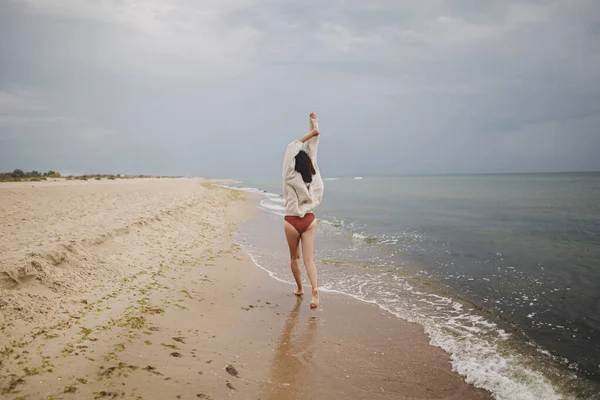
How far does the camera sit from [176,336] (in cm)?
448

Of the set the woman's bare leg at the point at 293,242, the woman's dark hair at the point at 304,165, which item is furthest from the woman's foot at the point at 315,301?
the woman's dark hair at the point at 304,165

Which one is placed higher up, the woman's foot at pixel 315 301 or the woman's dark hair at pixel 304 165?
the woman's dark hair at pixel 304 165

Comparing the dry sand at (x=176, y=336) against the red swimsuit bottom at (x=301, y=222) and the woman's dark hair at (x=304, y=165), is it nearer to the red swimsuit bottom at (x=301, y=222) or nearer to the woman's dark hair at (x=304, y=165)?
the red swimsuit bottom at (x=301, y=222)

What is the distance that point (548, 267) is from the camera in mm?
9547

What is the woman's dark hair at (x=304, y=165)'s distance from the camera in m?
6.10

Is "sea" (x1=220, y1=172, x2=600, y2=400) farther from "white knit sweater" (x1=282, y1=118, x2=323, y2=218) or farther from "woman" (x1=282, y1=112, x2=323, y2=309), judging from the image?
"white knit sweater" (x1=282, y1=118, x2=323, y2=218)

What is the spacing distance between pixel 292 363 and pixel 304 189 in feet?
9.39

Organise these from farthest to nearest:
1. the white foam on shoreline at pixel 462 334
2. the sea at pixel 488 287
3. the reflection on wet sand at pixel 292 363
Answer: the sea at pixel 488 287 → the white foam on shoreline at pixel 462 334 → the reflection on wet sand at pixel 292 363

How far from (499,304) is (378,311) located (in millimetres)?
2579

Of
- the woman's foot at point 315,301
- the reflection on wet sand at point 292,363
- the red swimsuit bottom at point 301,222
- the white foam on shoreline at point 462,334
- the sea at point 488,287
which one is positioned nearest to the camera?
the reflection on wet sand at point 292,363

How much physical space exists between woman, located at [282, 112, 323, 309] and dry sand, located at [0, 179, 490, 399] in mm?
1241

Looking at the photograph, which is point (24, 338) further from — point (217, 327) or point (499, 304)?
point (499, 304)

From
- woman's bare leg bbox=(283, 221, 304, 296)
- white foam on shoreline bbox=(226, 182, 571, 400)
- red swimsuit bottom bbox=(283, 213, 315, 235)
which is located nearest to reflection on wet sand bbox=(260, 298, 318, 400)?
woman's bare leg bbox=(283, 221, 304, 296)

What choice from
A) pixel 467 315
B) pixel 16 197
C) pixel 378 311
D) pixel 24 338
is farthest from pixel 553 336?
pixel 16 197
